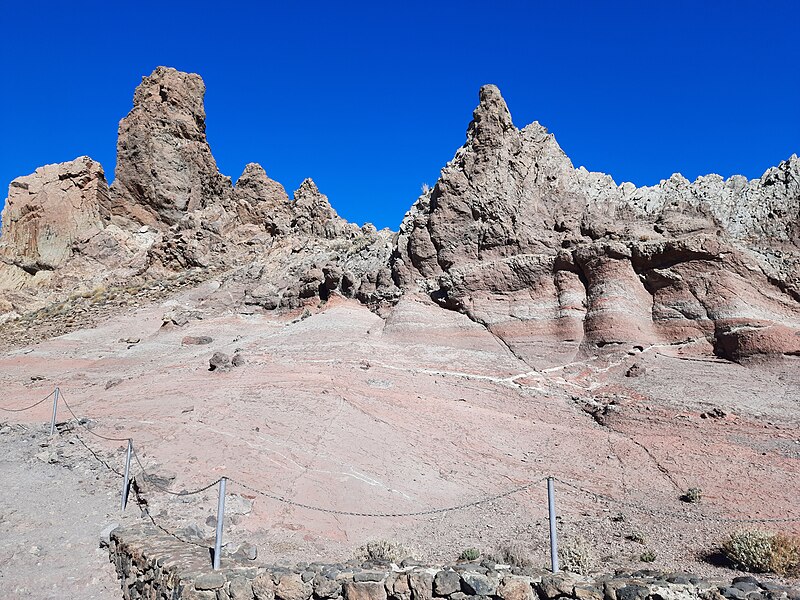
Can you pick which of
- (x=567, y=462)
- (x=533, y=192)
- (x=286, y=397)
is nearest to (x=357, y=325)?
(x=286, y=397)

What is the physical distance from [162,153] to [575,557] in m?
54.5

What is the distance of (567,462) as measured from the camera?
1302 centimetres

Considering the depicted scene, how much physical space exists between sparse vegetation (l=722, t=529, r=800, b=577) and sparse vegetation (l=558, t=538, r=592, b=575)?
1.99m

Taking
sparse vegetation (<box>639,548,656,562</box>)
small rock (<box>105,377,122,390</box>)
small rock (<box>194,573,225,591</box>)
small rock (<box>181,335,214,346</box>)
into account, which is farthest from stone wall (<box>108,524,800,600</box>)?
small rock (<box>181,335,214,346</box>)

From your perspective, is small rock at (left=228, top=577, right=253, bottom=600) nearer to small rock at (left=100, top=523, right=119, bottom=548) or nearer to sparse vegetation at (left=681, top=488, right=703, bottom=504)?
small rock at (left=100, top=523, right=119, bottom=548)

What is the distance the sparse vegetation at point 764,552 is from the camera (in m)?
6.98

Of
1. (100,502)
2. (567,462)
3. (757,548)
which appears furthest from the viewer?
(567,462)

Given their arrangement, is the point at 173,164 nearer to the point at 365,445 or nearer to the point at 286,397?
the point at 286,397

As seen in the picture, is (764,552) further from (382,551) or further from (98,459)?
(98,459)

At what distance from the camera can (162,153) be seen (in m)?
52.3

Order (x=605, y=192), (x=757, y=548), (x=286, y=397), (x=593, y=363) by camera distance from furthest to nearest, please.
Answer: (x=605, y=192)
(x=593, y=363)
(x=286, y=397)
(x=757, y=548)

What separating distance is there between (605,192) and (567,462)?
517 inches

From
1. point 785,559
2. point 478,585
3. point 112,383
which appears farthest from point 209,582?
point 112,383

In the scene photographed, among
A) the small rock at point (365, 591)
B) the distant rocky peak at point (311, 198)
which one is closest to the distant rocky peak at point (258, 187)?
the distant rocky peak at point (311, 198)
